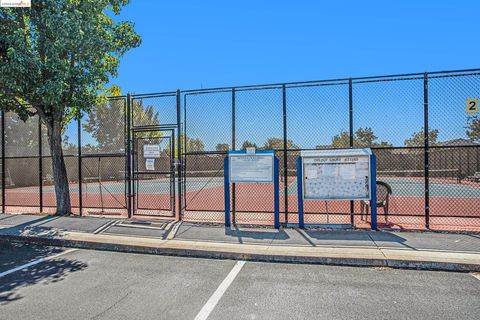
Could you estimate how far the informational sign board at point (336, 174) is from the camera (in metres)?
7.75

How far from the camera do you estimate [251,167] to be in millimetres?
8234

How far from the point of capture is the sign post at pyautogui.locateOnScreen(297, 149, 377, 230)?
770cm

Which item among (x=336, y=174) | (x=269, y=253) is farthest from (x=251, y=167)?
(x=269, y=253)

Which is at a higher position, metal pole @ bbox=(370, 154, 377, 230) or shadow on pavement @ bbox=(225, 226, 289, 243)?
metal pole @ bbox=(370, 154, 377, 230)

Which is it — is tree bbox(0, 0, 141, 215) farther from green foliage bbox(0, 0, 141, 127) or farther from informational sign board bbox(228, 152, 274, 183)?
informational sign board bbox(228, 152, 274, 183)

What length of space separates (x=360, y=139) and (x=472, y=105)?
8.42ft

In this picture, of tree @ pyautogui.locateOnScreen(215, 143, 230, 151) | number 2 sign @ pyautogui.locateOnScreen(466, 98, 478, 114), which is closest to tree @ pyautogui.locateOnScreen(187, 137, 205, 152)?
tree @ pyautogui.locateOnScreen(215, 143, 230, 151)

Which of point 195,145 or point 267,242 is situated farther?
point 195,145

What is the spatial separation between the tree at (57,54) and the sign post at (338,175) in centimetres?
615

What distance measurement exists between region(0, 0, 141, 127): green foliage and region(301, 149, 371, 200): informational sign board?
617cm

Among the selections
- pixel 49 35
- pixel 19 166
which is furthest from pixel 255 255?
pixel 19 166

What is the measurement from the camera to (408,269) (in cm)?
550

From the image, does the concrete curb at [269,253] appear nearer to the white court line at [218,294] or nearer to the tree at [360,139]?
the white court line at [218,294]

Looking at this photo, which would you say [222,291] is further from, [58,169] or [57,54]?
[58,169]
